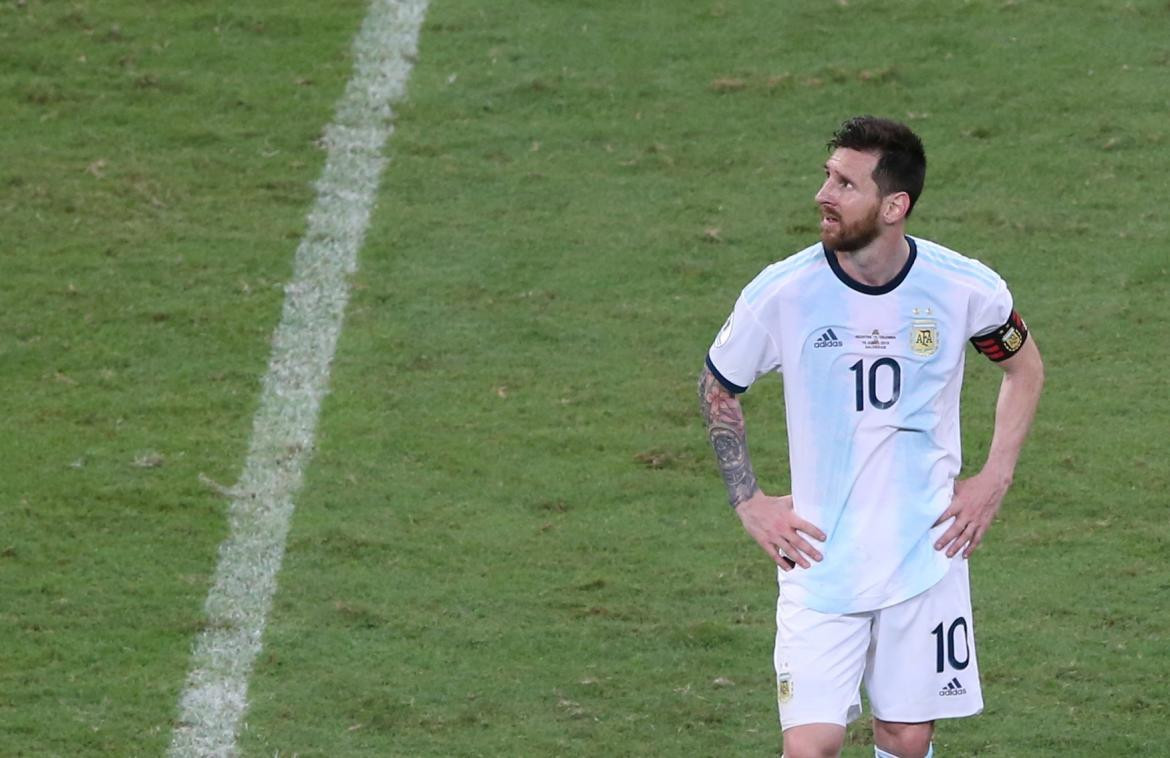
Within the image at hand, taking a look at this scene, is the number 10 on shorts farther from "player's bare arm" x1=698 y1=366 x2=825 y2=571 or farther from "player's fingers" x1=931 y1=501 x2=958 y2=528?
"player's bare arm" x1=698 y1=366 x2=825 y2=571

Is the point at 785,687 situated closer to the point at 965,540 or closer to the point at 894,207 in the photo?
the point at 965,540

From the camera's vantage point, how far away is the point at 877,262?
459cm

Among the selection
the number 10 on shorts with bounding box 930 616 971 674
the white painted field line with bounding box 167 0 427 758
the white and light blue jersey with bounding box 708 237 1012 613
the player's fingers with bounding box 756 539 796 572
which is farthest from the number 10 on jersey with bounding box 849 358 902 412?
the white painted field line with bounding box 167 0 427 758

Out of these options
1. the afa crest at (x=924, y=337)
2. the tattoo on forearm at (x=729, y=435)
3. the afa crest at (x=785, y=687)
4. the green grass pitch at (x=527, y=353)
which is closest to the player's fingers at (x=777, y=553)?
the tattoo on forearm at (x=729, y=435)

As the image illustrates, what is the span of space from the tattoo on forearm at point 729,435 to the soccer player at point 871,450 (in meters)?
0.04

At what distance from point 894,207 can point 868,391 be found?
413 mm

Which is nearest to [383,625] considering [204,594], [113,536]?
[204,594]

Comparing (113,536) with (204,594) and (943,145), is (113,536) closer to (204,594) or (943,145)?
(204,594)

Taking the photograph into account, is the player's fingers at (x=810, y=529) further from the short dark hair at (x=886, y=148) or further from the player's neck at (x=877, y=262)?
the short dark hair at (x=886, y=148)

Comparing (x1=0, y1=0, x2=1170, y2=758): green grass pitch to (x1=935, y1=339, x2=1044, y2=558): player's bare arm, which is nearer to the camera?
(x1=935, y1=339, x2=1044, y2=558): player's bare arm

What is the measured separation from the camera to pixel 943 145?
29.2ft

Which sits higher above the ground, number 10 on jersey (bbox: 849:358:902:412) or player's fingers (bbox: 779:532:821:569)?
number 10 on jersey (bbox: 849:358:902:412)

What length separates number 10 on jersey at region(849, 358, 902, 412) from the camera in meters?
4.57

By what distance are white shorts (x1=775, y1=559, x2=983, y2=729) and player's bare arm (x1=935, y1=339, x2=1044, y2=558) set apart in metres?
0.08
